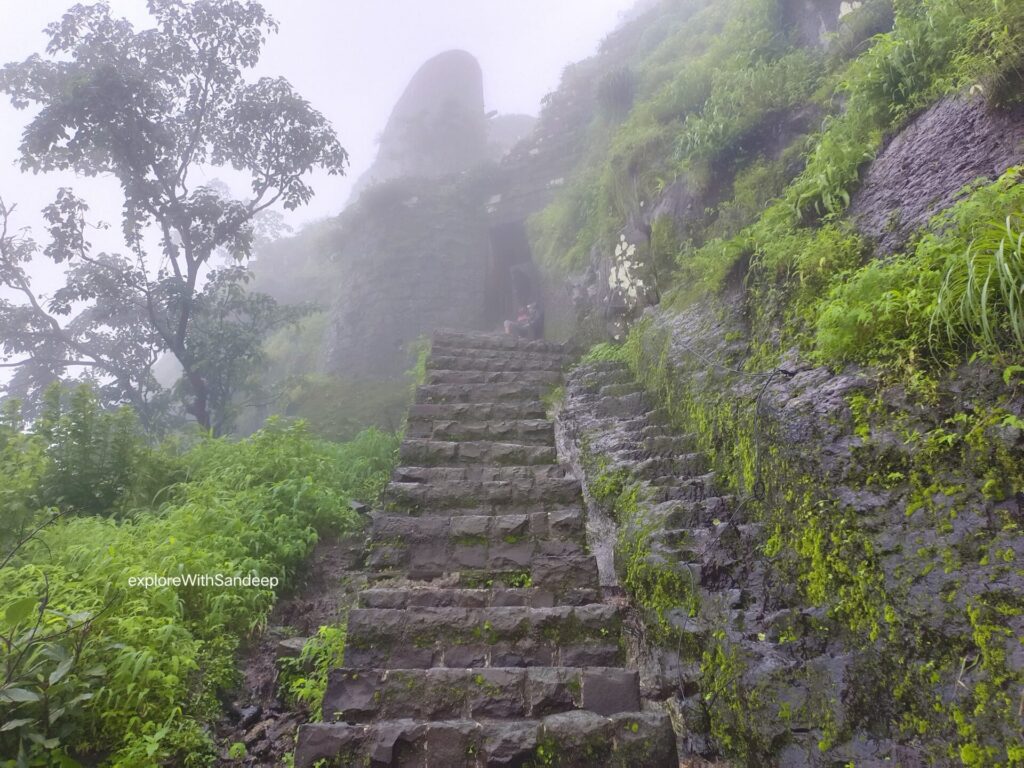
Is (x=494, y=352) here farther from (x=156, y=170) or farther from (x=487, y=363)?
(x=156, y=170)

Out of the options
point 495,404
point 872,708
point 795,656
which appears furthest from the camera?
point 495,404

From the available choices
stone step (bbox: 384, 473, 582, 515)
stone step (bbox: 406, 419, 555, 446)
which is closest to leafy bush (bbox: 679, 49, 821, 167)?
stone step (bbox: 406, 419, 555, 446)

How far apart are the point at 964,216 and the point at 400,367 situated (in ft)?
34.3

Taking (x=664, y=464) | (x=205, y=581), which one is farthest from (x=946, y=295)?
(x=205, y=581)

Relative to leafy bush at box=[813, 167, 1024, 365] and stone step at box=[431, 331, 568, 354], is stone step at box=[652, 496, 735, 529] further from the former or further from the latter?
stone step at box=[431, 331, 568, 354]

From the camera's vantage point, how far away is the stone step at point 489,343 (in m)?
7.80

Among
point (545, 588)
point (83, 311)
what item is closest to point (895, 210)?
point (545, 588)

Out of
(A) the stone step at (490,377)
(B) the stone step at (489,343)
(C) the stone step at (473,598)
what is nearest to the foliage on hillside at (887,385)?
(C) the stone step at (473,598)

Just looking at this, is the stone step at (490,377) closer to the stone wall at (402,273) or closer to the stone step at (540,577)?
the stone step at (540,577)

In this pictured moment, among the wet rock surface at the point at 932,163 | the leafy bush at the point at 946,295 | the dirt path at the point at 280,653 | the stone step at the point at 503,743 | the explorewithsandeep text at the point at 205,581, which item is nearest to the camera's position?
the leafy bush at the point at 946,295

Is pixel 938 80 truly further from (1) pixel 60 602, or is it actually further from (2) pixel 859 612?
(1) pixel 60 602

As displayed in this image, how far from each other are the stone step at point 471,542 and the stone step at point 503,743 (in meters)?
1.11

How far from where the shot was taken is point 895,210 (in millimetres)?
3279

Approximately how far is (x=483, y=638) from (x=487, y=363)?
14.1ft
